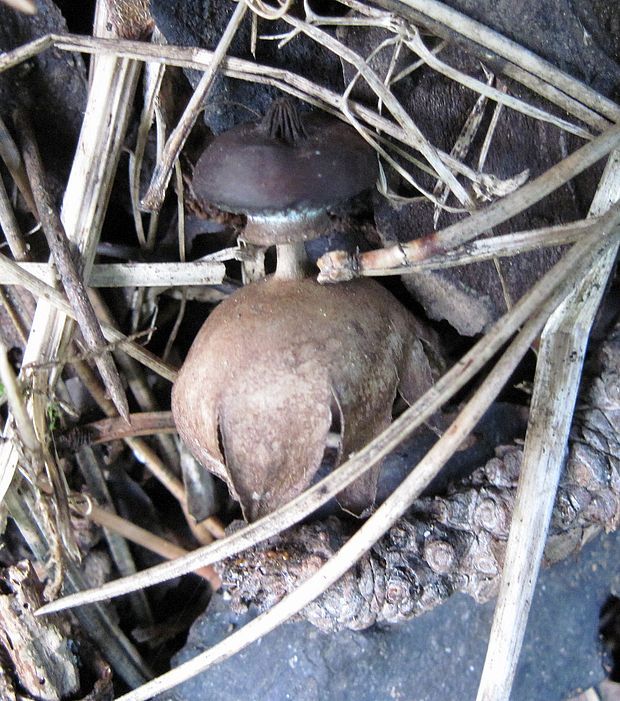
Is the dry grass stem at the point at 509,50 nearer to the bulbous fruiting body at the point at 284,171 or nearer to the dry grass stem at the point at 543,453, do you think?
the dry grass stem at the point at 543,453

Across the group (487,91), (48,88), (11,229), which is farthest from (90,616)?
(487,91)

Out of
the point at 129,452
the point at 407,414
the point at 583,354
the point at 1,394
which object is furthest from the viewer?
the point at 129,452

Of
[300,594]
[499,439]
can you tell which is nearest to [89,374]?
[300,594]

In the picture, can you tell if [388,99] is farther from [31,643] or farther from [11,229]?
[31,643]

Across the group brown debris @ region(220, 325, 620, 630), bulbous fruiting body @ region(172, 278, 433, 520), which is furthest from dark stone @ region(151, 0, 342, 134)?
brown debris @ region(220, 325, 620, 630)

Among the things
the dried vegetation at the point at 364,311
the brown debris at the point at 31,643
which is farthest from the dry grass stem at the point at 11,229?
the brown debris at the point at 31,643

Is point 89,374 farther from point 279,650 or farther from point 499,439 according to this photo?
point 499,439
